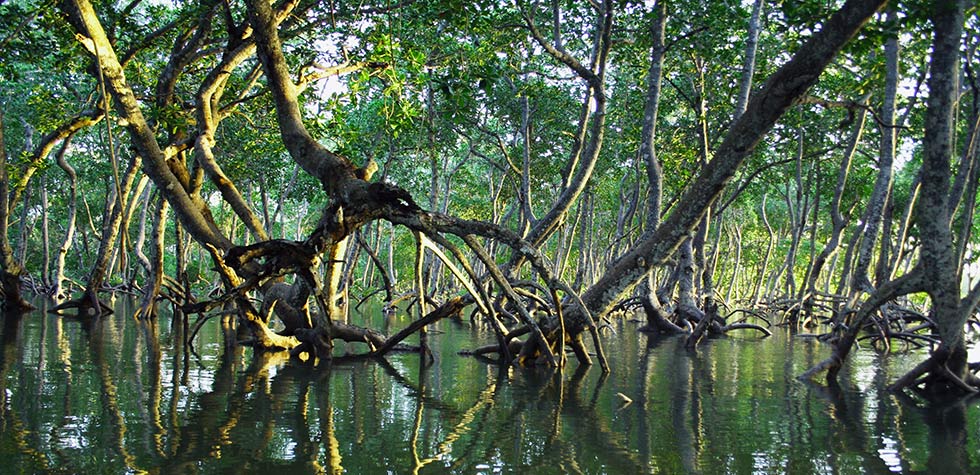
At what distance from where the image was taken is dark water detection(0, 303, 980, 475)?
502 centimetres

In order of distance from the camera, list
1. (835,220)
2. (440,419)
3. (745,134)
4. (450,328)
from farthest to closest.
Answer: (835,220), (450,328), (745,134), (440,419)

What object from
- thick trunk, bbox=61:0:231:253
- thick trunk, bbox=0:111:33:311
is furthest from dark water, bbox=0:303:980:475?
thick trunk, bbox=0:111:33:311

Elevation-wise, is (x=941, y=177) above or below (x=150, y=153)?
below

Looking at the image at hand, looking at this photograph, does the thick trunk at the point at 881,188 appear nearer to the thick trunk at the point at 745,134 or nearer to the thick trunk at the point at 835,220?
the thick trunk at the point at 835,220

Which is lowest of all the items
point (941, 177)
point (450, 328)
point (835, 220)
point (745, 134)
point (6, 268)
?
point (450, 328)

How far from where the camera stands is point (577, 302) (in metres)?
8.41

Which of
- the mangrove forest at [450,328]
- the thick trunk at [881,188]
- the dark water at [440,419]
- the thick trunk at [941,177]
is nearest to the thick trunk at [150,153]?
the mangrove forest at [450,328]

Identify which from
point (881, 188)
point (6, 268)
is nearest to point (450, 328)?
point (6, 268)

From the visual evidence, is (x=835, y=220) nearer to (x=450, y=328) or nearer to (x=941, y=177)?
(x=450, y=328)

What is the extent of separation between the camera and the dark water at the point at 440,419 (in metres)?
5.02

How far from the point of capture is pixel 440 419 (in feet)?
21.0

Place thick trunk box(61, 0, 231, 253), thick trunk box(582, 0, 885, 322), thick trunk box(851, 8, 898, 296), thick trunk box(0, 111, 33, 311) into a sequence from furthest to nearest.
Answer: thick trunk box(0, 111, 33, 311), thick trunk box(851, 8, 898, 296), thick trunk box(61, 0, 231, 253), thick trunk box(582, 0, 885, 322)

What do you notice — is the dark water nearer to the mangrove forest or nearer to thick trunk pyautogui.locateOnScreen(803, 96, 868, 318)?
the mangrove forest

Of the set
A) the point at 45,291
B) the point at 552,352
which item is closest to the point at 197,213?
the point at 552,352
